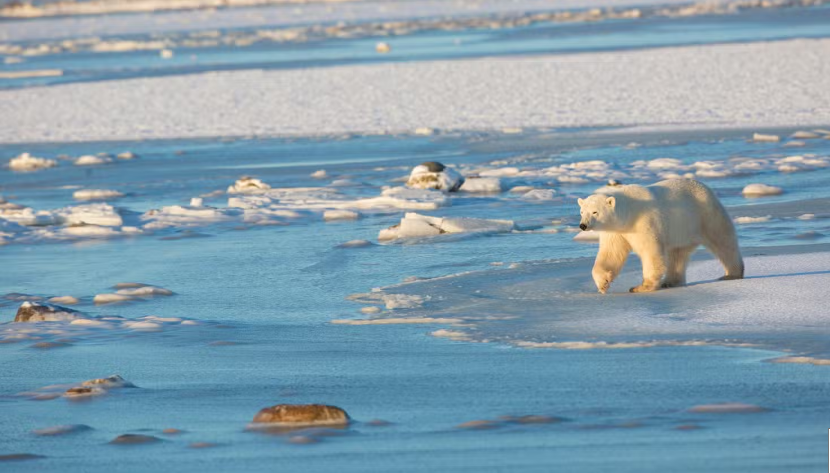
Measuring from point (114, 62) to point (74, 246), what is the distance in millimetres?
22599

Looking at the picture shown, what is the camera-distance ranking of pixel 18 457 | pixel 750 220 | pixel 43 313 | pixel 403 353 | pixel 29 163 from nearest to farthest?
1. pixel 18 457
2. pixel 403 353
3. pixel 43 313
4. pixel 750 220
5. pixel 29 163

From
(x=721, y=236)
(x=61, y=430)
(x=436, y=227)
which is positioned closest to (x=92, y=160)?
(x=436, y=227)

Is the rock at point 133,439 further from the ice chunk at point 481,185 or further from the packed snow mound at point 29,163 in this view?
the packed snow mound at point 29,163

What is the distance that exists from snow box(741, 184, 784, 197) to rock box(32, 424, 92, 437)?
6.26 meters

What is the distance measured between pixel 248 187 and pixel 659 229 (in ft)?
18.8

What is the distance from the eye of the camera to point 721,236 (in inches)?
255

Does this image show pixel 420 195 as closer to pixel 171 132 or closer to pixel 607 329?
pixel 607 329

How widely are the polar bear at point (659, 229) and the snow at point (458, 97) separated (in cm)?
768

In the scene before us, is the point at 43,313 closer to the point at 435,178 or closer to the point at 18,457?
the point at 18,457

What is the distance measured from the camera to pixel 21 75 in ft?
→ 93.0

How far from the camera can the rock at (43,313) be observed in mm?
6586

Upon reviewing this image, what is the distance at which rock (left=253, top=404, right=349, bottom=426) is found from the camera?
4.45m

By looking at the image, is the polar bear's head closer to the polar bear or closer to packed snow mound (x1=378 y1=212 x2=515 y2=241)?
the polar bear

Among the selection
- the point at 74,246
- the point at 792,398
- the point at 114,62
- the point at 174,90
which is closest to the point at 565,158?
the point at 74,246
